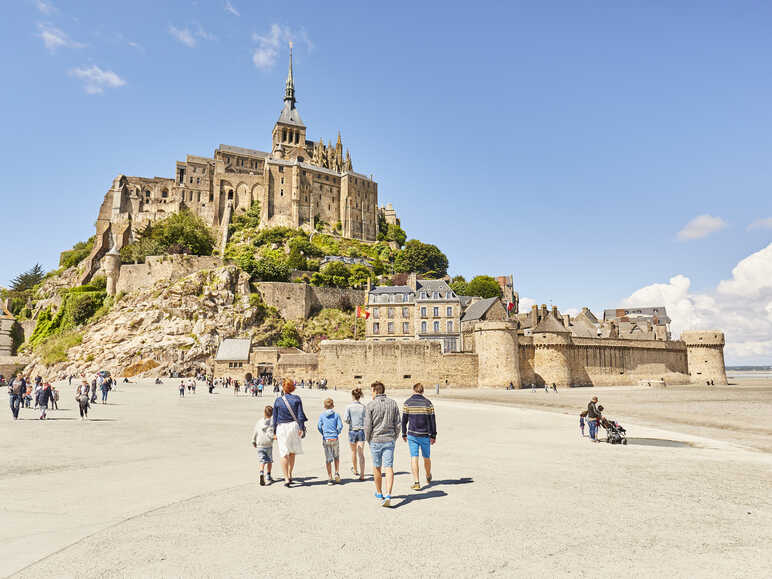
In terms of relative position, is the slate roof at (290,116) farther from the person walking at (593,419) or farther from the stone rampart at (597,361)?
the person walking at (593,419)

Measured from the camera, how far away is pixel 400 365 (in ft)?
134

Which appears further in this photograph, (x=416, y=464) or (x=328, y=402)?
(x=328, y=402)

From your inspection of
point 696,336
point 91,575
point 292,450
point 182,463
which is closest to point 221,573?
point 91,575

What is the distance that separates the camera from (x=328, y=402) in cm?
796

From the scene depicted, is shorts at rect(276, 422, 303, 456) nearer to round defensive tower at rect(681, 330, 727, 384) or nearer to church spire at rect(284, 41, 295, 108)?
round defensive tower at rect(681, 330, 727, 384)

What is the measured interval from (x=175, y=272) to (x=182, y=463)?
166 ft

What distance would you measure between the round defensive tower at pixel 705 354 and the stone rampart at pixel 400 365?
2723 cm

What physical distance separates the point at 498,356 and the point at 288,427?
3469cm

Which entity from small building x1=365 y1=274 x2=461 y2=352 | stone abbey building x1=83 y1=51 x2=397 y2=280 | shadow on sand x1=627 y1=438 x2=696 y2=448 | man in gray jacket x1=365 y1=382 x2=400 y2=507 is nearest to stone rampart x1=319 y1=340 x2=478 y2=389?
small building x1=365 y1=274 x2=461 y2=352

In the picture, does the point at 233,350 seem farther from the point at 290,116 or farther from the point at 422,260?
the point at 290,116

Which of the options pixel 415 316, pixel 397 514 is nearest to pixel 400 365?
pixel 415 316

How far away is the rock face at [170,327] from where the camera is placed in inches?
1847

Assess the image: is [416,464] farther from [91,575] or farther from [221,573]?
[91,575]

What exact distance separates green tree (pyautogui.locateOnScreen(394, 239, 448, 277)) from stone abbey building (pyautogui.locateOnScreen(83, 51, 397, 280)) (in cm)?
1314
